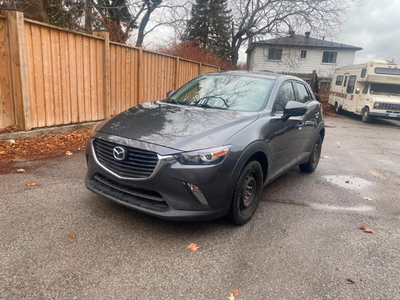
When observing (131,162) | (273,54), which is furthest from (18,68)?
(273,54)

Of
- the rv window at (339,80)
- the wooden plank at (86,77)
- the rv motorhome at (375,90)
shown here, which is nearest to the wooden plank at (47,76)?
the wooden plank at (86,77)

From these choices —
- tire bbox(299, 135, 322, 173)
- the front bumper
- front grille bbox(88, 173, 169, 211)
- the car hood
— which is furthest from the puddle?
front grille bbox(88, 173, 169, 211)

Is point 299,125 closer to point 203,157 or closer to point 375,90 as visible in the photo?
point 203,157

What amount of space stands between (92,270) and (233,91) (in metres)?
2.80

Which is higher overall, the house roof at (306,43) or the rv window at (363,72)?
the house roof at (306,43)

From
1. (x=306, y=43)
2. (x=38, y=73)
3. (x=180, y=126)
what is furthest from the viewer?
(x=306, y=43)

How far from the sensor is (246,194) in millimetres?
3338

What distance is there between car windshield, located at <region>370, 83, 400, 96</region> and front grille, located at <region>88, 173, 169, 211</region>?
15.6 m

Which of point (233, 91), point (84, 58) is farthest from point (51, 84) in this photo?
point (233, 91)

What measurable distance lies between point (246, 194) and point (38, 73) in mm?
4981

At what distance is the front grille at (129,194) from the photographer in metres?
2.77

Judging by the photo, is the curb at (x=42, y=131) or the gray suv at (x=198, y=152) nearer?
the gray suv at (x=198, y=152)

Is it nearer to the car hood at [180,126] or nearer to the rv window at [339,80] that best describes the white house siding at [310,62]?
the rv window at [339,80]

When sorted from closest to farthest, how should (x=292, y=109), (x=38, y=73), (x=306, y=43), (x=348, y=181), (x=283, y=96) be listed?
(x=292, y=109) < (x=283, y=96) < (x=348, y=181) < (x=38, y=73) < (x=306, y=43)
